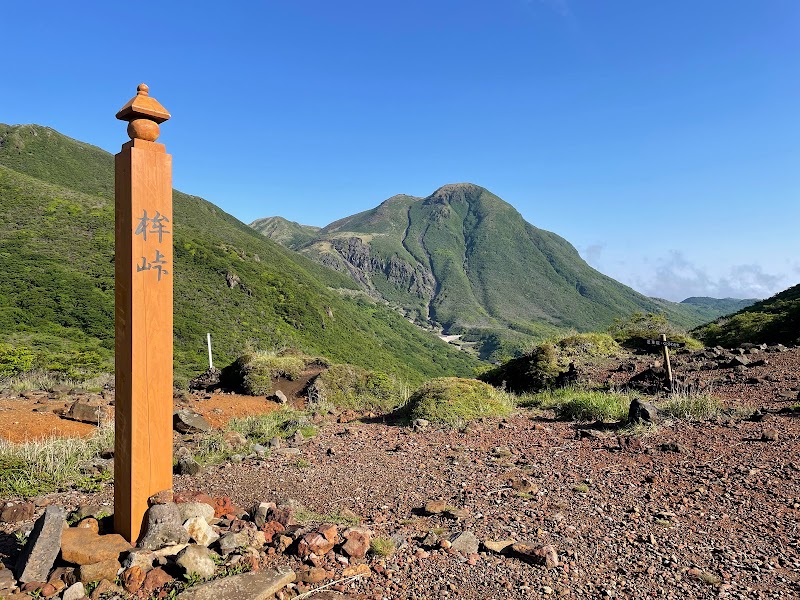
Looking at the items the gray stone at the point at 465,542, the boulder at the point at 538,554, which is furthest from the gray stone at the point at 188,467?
the boulder at the point at 538,554

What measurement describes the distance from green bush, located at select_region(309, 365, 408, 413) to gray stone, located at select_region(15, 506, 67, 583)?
705 cm

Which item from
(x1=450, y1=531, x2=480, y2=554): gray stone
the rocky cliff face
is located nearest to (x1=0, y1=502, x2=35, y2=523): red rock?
(x1=450, y1=531, x2=480, y2=554): gray stone

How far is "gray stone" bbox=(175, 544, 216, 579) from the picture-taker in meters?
2.70

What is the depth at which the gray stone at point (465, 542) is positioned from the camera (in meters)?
3.23

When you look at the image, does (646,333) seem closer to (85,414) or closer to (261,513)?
(261,513)

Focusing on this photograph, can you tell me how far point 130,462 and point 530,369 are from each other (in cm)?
1087

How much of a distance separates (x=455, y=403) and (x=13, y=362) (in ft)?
44.9

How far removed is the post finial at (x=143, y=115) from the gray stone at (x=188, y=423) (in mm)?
5446

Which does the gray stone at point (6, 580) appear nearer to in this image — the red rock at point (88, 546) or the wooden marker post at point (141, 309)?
the red rock at point (88, 546)

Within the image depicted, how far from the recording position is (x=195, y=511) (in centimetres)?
321

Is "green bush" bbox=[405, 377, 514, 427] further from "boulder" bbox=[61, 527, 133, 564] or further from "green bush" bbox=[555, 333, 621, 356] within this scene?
"green bush" bbox=[555, 333, 621, 356]

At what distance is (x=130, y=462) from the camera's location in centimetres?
300

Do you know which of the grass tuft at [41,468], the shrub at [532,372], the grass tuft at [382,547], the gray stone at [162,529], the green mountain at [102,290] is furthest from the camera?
the green mountain at [102,290]

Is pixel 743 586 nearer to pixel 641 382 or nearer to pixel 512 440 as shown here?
pixel 512 440
